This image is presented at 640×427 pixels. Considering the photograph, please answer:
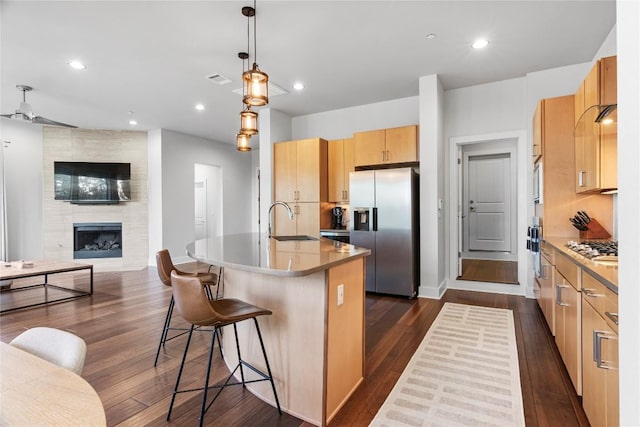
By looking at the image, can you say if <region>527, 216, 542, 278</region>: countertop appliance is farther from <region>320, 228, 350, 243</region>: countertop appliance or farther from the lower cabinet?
<region>320, 228, 350, 243</region>: countertop appliance

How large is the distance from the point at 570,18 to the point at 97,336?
5270 mm

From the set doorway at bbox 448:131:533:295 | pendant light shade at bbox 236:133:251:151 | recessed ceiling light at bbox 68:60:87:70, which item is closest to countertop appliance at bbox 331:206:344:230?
doorway at bbox 448:131:533:295

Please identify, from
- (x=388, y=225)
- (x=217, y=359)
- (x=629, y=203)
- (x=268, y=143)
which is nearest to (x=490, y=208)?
(x=388, y=225)

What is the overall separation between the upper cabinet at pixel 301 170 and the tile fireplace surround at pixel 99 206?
134 inches

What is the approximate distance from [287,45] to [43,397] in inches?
137

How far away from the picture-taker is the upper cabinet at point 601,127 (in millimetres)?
2242

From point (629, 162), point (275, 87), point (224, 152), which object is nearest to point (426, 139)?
point (275, 87)

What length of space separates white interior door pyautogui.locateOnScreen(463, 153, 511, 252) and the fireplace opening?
24.6 feet

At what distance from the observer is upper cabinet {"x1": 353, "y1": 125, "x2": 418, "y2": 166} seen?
4.66 metres

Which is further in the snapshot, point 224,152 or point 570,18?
point 224,152

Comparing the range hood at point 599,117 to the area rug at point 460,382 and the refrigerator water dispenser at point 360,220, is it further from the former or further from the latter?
the refrigerator water dispenser at point 360,220

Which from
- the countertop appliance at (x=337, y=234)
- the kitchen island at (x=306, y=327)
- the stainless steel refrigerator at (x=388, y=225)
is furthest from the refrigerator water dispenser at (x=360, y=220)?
the kitchen island at (x=306, y=327)

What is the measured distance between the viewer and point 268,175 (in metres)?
5.71

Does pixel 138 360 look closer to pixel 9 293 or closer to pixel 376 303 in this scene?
pixel 376 303
